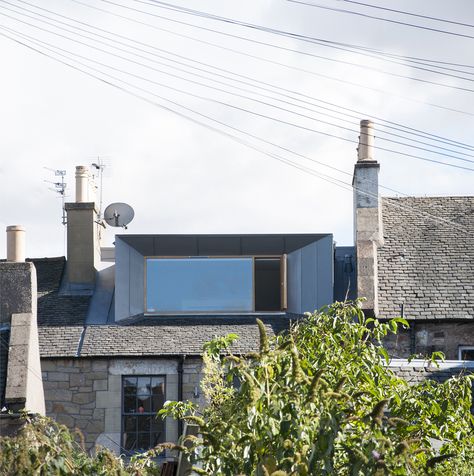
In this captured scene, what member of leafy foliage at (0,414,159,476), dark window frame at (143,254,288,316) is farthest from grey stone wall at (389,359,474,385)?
leafy foliage at (0,414,159,476)

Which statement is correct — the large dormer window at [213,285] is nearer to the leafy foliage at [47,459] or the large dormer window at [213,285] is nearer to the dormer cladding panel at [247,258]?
the dormer cladding panel at [247,258]

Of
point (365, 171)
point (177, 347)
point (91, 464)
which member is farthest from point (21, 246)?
point (91, 464)

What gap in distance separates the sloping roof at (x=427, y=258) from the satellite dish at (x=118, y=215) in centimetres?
647

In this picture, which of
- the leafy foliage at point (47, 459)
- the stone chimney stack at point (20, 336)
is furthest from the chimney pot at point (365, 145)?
the leafy foliage at point (47, 459)

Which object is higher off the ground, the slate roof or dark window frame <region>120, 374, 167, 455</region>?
the slate roof

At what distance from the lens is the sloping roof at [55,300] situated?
2438 centimetres

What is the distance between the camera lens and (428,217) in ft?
87.6

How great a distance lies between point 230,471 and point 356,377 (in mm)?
2377

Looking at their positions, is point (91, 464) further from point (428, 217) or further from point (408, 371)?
point (428, 217)

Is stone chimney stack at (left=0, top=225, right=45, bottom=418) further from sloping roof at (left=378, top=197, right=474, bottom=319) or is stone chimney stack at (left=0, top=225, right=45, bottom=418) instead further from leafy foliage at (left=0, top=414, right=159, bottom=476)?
leafy foliage at (left=0, top=414, right=159, bottom=476)

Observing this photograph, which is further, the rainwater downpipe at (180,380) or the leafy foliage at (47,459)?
the rainwater downpipe at (180,380)

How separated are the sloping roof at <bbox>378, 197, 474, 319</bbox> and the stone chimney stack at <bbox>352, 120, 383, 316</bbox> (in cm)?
38

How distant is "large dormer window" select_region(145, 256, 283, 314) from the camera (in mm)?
24953

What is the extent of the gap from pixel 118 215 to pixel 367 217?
6455 millimetres
